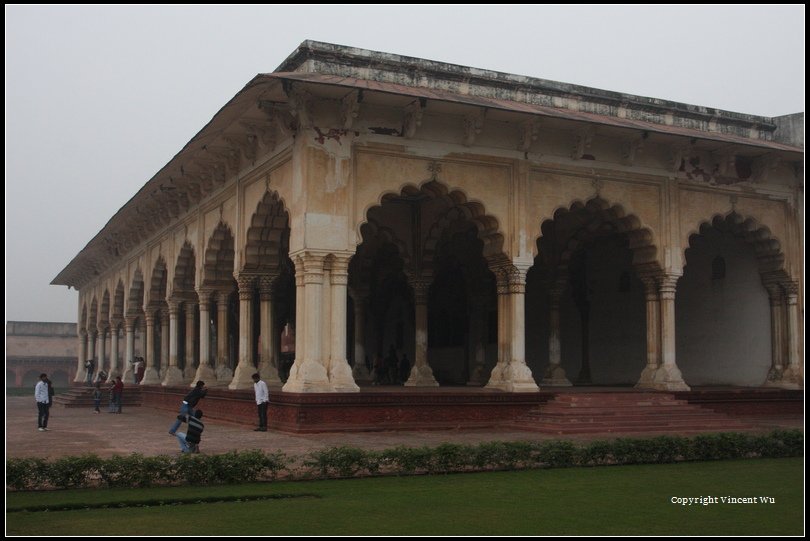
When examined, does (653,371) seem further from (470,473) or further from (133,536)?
(133,536)

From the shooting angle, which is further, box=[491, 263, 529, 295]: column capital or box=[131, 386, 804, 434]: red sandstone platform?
box=[491, 263, 529, 295]: column capital

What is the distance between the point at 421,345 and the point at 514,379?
3908 millimetres

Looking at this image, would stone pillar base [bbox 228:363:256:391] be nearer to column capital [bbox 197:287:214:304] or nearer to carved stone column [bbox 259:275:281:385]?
carved stone column [bbox 259:275:281:385]

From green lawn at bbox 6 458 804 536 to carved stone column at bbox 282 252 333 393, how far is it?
494 cm

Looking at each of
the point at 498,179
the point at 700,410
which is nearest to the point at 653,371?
the point at 700,410

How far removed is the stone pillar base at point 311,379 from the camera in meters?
14.2

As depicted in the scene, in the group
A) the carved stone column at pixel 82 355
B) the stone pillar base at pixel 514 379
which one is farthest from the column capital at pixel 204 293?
the carved stone column at pixel 82 355

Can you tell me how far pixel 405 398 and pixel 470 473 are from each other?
189 inches

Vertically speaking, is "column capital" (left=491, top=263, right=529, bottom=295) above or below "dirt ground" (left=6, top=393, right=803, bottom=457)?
above

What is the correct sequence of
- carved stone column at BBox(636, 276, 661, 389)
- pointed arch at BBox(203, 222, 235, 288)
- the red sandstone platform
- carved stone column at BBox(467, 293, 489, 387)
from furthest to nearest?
1. carved stone column at BBox(467, 293, 489, 387)
2. pointed arch at BBox(203, 222, 235, 288)
3. carved stone column at BBox(636, 276, 661, 389)
4. the red sandstone platform

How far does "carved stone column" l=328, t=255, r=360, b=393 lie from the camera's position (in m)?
14.4

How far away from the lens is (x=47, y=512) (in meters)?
7.44

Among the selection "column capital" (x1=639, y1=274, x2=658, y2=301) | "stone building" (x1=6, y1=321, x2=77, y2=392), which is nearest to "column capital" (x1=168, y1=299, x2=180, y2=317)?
"column capital" (x1=639, y1=274, x2=658, y2=301)

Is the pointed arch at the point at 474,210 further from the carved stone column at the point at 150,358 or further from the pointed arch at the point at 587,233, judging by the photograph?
the carved stone column at the point at 150,358
